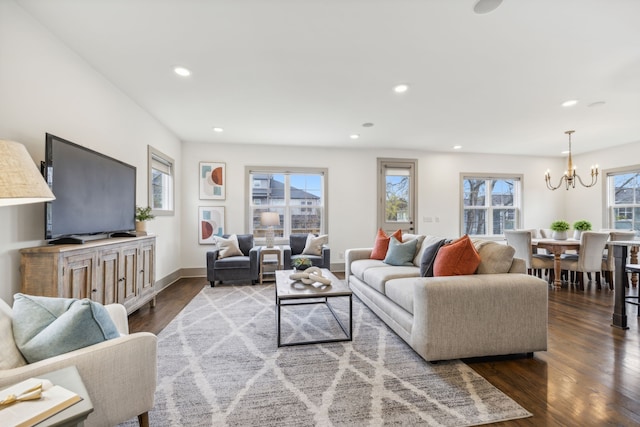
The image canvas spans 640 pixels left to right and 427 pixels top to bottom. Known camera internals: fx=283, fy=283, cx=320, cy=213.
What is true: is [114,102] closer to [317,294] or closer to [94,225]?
[94,225]

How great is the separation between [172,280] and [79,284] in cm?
288

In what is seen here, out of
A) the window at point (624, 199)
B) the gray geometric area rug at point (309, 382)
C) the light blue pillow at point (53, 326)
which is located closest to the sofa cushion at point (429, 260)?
the gray geometric area rug at point (309, 382)

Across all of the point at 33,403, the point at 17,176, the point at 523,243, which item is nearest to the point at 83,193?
the point at 17,176

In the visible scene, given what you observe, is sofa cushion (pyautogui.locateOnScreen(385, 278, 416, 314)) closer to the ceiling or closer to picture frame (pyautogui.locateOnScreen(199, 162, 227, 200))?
the ceiling

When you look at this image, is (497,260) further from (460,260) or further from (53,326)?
(53,326)

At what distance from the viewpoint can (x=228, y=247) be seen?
15.7 feet

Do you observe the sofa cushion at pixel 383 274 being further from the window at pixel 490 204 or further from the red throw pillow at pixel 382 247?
the window at pixel 490 204

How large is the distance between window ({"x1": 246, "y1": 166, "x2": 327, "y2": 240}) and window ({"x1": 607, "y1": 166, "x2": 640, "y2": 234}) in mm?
5917

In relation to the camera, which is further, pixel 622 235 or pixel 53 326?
pixel 622 235

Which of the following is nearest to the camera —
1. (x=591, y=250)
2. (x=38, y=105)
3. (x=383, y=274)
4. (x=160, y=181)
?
(x=38, y=105)

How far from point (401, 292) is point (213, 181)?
429 centimetres

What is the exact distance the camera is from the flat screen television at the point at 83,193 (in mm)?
2113

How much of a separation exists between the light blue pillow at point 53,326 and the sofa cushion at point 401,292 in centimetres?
203

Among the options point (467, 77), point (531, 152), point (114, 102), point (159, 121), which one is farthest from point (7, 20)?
point (531, 152)
